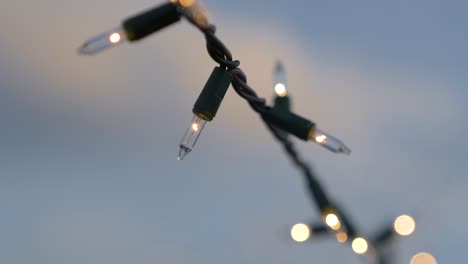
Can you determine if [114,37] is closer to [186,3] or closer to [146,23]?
[146,23]

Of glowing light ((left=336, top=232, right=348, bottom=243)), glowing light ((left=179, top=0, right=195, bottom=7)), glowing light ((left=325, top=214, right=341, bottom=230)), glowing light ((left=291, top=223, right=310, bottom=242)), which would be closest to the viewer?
glowing light ((left=179, top=0, right=195, bottom=7))

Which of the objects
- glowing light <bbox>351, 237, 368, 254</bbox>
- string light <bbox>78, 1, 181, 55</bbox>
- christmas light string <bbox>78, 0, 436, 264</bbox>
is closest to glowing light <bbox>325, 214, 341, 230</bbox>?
christmas light string <bbox>78, 0, 436, 264</bbox>

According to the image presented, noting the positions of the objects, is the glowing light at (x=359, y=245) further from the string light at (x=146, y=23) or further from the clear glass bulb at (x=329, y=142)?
the string light at (x=146, y=23)

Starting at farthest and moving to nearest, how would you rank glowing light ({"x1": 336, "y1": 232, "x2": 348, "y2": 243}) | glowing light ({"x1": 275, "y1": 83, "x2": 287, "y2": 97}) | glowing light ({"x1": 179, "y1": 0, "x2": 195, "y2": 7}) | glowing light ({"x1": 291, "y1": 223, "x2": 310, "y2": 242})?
1. glowing light ({"x1": 291, "y1": 223, "x2": 310, "y2": 242})
2. glowing light ({"x1": 336, "y1": 232, "x2": 348, "y2": 243})
3. glowing light ({"x1": 275, "y1": 83, "x2": 287, "y2": 97})
4. glowing light ({"x1": 179, "y1": 0, "x2": 195, "y2": 7})

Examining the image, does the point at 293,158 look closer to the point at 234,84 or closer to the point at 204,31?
the point at 234,84

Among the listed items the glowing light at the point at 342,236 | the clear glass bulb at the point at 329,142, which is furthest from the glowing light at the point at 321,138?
the glowing light at the point at 342,236

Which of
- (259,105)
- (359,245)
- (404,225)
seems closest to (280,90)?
(259,105)

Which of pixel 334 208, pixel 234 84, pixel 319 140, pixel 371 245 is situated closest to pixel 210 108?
pixel 234 84

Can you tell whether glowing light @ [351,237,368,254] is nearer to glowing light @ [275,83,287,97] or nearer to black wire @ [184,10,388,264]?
black wire @ [184,10,388,264]
